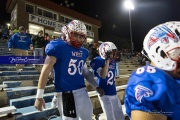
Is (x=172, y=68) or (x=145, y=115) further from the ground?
(x=172, y=68)

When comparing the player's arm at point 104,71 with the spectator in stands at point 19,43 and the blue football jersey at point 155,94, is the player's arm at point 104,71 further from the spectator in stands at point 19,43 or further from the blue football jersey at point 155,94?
the spectator in stands at point 19,43

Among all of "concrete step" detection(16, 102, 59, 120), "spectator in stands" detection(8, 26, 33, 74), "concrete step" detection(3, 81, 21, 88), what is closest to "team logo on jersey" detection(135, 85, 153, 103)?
"concrete step" detection(16, 102, 59, 120)

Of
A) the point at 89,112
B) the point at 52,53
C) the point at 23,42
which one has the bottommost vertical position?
the point at 89,112

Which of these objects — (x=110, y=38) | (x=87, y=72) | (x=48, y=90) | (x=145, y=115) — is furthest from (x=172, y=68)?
(x=110, y=38)

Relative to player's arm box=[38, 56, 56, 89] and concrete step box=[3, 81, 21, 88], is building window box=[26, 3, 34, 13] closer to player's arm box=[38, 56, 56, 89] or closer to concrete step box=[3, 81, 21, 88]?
concrete step box=[3, 81, 21, 88]

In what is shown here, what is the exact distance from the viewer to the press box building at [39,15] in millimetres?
20703

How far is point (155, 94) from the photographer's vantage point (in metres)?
1.16

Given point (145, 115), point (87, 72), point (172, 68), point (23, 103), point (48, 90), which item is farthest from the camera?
point (48, 90)

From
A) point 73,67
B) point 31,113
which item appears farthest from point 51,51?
point 31,113

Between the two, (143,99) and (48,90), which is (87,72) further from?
(48,90)

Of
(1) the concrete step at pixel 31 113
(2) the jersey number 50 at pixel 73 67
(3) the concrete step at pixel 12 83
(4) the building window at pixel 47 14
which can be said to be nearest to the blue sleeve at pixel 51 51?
(2) the jersey number 50 at pixel 73 67

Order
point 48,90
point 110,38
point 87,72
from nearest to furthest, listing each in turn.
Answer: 1. point 87,72
2. point 48,90
3. point 110,38

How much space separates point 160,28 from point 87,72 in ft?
5.79

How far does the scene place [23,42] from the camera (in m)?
7.81
